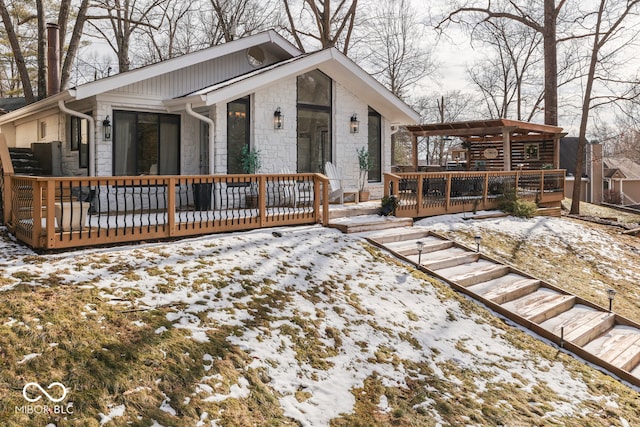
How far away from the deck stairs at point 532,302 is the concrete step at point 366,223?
0.19 meters

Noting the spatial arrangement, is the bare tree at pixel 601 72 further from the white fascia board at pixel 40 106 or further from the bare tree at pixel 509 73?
the white fascia board at pixel 40 106

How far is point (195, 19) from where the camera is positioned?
88.6 feet

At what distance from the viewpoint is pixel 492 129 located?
1571cm

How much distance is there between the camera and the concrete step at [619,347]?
6.40 metres

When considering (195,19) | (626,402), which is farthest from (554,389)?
(195,19)

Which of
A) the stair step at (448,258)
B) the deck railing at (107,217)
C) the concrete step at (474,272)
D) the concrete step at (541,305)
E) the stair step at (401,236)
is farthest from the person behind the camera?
the stair step at (401,236)

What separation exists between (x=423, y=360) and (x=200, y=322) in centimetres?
253

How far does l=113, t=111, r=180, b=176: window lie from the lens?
10.6 m

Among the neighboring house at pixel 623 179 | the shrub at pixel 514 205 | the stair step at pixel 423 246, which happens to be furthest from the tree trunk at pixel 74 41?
the neighboring house at pixel 623 179

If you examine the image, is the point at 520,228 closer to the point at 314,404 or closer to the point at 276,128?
the point at 276,128

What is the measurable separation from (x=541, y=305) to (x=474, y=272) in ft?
3.98

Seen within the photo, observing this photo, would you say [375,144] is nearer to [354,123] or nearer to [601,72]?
[354,123]

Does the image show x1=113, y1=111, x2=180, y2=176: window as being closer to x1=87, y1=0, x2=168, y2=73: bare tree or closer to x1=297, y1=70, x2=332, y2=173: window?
x1=297, y1=70, x2=332, y2=173: window

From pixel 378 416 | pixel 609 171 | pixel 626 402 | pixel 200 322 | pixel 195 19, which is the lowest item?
pixel 626 402
